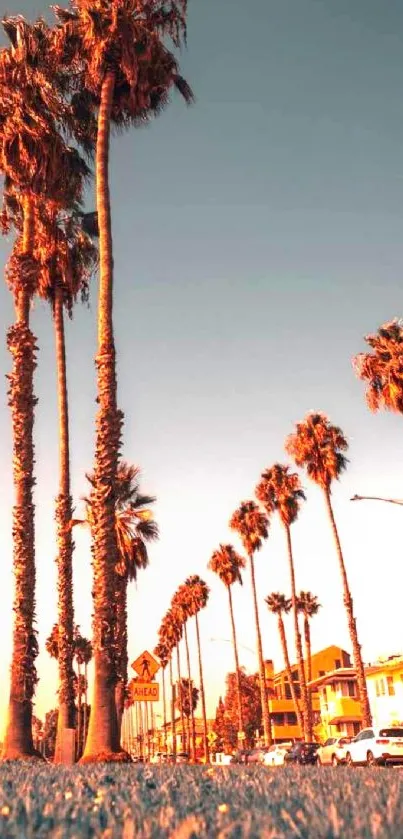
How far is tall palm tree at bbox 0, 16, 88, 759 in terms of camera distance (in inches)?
766

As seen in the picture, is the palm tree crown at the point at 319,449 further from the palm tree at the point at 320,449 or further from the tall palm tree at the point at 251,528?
the tall palm tree at the point at 251,528

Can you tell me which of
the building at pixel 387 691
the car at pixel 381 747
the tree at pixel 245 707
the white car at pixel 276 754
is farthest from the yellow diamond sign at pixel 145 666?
the tree at pixel 245 707

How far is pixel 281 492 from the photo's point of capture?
60719 mm

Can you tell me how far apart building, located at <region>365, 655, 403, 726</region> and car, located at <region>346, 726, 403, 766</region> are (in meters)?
24.4

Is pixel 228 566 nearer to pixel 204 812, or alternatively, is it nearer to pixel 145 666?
pixel 145 666

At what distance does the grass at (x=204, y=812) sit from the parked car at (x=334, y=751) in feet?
105

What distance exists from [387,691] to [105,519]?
48431 millimetres

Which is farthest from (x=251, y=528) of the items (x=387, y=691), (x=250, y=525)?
(x=387, y=691)

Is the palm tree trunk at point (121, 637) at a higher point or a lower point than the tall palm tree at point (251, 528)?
lower

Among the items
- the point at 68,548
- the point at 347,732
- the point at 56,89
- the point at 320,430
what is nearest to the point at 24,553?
the point at 68,548

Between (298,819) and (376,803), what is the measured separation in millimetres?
438

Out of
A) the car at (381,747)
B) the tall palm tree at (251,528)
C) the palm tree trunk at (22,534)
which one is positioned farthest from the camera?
the tall palm tree at (251,528)

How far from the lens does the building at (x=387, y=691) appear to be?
184 ft

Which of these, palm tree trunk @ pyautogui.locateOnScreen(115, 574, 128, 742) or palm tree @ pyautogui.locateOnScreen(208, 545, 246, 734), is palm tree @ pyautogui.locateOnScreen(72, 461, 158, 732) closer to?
palm tree trunk @ pyautogui.locateOnScreen(115, 574, 128, 742)
